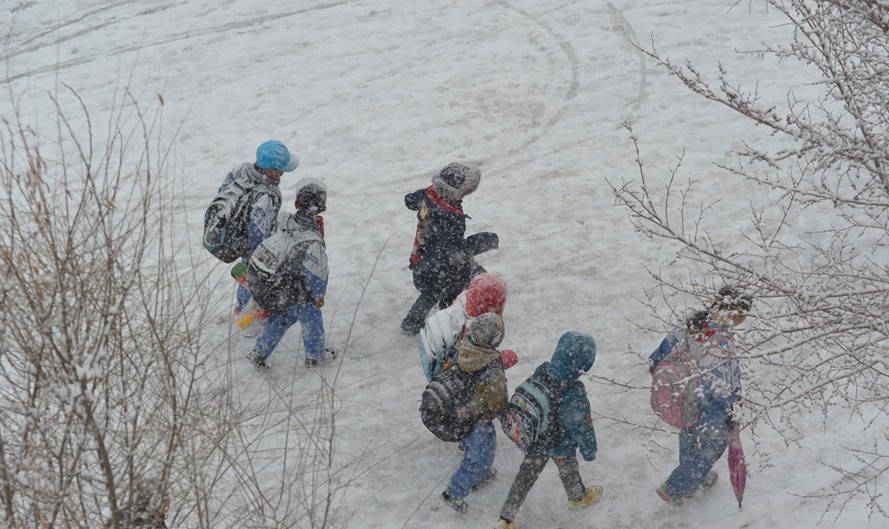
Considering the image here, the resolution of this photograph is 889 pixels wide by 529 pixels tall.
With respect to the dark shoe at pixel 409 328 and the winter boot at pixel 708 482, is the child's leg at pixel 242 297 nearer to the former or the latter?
the dark shoe at pixel 409 328

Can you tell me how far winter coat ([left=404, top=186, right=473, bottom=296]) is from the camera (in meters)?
7.55

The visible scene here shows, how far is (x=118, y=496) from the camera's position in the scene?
14.4 feet

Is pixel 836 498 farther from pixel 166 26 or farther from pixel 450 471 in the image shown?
pixel 166 26

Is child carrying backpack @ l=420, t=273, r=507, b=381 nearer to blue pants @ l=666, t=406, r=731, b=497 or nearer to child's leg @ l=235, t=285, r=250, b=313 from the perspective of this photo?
blue pants @ l=666, t=406, r=731, b=497

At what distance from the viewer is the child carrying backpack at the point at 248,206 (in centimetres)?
749

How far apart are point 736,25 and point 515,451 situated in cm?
904

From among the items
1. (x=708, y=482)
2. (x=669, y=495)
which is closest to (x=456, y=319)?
(x=669, y=495)

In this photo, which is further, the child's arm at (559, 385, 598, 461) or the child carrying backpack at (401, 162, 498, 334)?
the child carrying backpack at (401, 162, 498, 334)

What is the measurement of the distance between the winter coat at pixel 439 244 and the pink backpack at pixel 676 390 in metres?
2.12

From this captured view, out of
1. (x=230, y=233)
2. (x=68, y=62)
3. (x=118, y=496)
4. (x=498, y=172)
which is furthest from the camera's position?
(x=68, y=62)

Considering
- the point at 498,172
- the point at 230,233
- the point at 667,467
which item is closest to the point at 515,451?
the point at 667,467

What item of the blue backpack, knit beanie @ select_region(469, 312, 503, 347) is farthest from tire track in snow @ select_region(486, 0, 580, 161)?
the blue backpack

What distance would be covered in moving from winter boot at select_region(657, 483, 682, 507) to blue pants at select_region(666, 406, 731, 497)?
19 millimetres

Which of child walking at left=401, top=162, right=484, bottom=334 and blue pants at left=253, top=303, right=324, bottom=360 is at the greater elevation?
child walking at left=401, top=162, right=484, bottom=334
